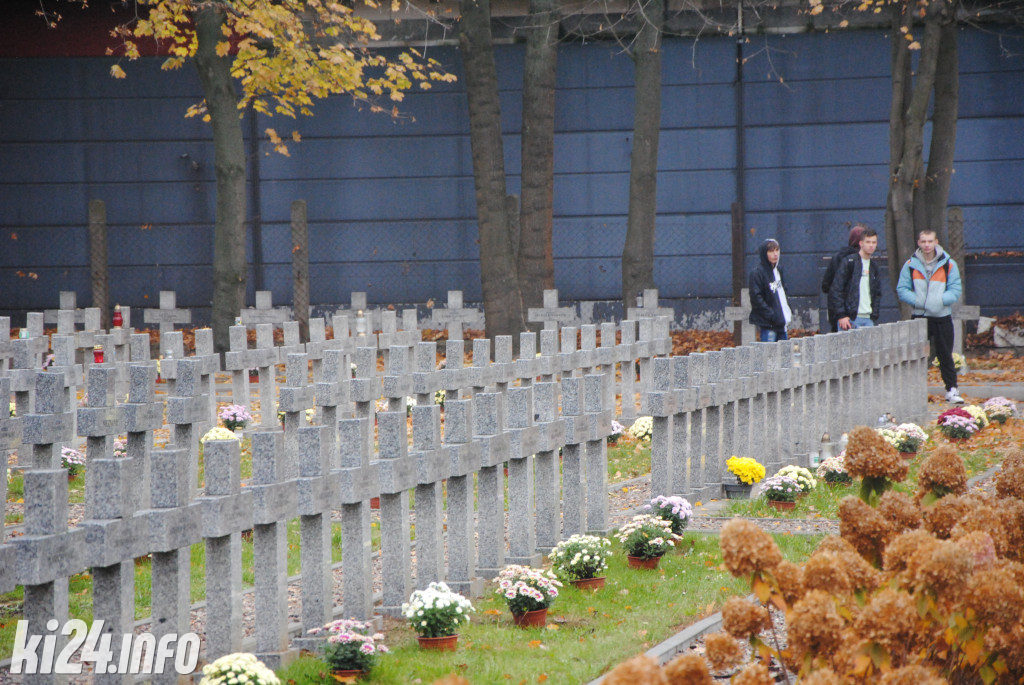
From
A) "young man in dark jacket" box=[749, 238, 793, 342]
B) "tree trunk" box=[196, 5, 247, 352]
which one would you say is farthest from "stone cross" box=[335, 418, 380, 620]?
"tree trunk" box=[196, 5, 247, 352]

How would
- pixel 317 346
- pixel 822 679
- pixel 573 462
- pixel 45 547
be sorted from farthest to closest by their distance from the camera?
pixel 317 346
pixel 573 462
pixel 45 547
pixel 822 679

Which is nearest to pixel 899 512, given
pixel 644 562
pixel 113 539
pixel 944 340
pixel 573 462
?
pixel 113 539

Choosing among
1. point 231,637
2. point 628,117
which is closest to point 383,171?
point 628,117

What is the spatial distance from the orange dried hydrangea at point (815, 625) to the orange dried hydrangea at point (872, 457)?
1.16 meters

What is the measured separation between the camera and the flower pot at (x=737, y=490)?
8891 mm

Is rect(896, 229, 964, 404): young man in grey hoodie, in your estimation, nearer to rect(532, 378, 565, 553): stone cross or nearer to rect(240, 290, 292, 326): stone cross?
rect(532, 378, 565, 553): stone cross

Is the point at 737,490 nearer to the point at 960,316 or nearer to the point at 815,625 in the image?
the point at 815,625

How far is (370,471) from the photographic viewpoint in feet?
17.8

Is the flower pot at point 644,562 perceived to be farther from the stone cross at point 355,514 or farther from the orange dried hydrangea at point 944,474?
the orange dried hydrangea at point 944,474

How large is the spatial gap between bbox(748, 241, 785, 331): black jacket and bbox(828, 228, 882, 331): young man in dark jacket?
2.13 ft

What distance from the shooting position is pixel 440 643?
523 centimetres

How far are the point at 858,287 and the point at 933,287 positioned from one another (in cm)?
76

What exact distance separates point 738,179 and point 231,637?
18.4m

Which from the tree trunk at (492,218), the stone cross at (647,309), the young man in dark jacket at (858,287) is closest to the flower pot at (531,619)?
the young man in dark jacket at (858,287)
